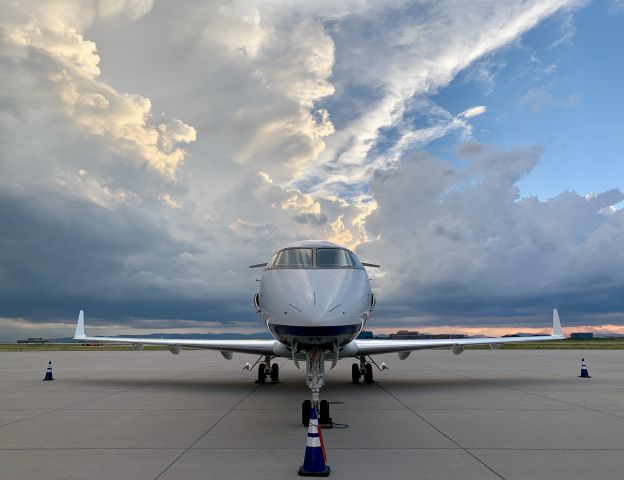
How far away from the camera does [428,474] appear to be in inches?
231

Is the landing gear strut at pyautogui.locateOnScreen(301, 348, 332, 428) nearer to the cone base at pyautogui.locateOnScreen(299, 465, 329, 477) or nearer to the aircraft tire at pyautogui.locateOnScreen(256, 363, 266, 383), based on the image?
the cone base at pyautogui.locateOnScreen(299, 465, 329, 477)

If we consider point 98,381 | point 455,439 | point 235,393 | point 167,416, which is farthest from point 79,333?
point 455,439

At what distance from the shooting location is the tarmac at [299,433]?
614cm

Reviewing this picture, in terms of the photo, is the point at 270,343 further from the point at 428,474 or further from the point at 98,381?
the point at 428,474

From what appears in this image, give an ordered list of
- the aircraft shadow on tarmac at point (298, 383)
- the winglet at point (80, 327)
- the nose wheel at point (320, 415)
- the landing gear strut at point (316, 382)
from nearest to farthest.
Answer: the landing gear strut at point (316, 382) → the nose wheel at point (320, 415) → the aircraft shadow on tarmac at point (298, 383) → the winglet at point (80, 327)

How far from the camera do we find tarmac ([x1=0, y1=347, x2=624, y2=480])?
614 centimetres

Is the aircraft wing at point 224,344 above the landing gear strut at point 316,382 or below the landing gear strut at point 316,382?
above

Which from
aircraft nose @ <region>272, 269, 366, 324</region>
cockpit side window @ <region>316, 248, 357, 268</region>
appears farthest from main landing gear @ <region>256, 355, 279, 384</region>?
aircraft nose @ <region>272, 269, 366, 324</region>

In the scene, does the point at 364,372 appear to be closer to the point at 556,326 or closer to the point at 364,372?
the point at 364,372

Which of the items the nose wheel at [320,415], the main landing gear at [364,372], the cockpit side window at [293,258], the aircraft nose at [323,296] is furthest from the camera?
the main landing gear at [364,372]

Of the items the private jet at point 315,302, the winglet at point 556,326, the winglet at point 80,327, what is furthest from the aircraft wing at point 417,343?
the winglet at point 80,327

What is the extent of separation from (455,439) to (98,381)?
14177 mm

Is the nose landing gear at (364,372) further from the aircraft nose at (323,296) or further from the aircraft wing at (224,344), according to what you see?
the aircraft nose at (323,296)

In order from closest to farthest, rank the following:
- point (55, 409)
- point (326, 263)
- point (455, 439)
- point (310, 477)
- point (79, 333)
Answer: point (310, 477)
point (455, 439)
point (326, 263)
point (55, 409)
point (79, 333)
